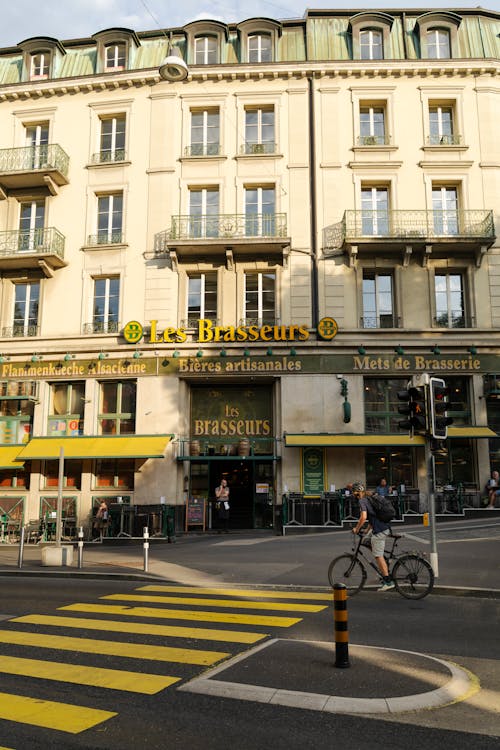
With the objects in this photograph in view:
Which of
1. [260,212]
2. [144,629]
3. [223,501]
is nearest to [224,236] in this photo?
[260,212]

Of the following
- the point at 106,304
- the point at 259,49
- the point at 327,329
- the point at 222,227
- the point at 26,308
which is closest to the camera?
the point at 327,329

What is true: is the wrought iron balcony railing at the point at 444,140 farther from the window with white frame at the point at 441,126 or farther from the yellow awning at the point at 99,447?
the yellow awning at the point at 99,447

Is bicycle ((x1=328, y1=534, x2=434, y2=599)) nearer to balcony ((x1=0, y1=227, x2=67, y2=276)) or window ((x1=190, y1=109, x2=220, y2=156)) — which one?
balcony ((x1=0, y1=227, x2=67, y2=276))

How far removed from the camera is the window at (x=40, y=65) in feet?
86.2

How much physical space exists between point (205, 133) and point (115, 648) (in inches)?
879

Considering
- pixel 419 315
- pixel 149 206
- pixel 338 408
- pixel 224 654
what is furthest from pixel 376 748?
pixel 149 206

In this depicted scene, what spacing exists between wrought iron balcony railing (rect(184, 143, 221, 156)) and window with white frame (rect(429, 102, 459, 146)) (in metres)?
8.69

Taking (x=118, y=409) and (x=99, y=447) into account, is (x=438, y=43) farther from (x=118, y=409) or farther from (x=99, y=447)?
(x=99, y=447)

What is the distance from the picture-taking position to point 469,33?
25.0m

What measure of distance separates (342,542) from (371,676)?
10918 mm

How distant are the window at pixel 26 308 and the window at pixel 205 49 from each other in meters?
11.6

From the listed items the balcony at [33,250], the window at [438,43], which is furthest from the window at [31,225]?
the window at [438,43]

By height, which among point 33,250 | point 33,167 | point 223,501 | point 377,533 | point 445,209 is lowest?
point 377,533

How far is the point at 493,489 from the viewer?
Result: 68.8 feet
